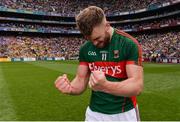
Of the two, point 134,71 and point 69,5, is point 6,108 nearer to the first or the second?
point 134,71

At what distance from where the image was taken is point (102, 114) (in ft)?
12.7

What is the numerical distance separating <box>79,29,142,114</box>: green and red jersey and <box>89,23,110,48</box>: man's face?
0.33 ft

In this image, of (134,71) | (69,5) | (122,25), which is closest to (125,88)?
(134,71)

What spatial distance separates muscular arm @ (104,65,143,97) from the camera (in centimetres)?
326

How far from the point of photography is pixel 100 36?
3484 millimetres

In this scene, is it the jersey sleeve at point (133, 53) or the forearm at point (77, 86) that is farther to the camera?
the forearm at point (77, 86)

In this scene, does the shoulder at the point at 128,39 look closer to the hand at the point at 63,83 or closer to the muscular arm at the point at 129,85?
the muscular arm at the point at 129,85

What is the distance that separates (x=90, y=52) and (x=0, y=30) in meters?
76.4

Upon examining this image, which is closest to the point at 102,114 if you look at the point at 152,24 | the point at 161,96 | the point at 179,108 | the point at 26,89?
the point at 179,108

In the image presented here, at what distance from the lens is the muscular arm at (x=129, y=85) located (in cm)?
326

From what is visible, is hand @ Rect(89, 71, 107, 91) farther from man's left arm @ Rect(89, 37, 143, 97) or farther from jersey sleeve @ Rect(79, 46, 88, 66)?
jersey sleeve @ Rect(79, 46, 88, 66)

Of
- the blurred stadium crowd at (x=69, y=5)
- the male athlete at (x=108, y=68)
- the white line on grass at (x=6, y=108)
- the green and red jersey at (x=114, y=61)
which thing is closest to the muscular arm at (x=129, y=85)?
the male athlete at (x=108, y=68)

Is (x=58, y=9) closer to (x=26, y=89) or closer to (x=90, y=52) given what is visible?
(x=26, y=89)

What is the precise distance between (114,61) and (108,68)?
12 cm
